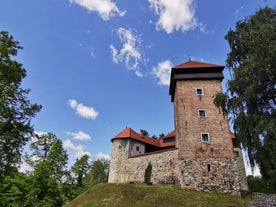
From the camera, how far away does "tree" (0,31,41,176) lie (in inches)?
337

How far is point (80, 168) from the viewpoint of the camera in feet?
79.4

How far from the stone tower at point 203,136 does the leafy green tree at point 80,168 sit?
11.8 m

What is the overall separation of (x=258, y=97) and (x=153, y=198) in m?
9.90

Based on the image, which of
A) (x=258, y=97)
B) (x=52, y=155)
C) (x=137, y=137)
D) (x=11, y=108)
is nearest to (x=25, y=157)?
(x=52, y=155)

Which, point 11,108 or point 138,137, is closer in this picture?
point 11,108

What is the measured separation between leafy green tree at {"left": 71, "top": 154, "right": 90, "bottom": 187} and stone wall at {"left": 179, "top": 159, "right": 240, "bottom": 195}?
39.3 ft

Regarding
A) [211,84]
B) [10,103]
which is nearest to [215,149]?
[211,84]

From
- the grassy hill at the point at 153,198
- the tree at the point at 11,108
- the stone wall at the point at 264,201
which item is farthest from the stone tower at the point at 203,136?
the tree at the point at 11,108

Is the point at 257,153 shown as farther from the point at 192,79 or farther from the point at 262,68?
the point at 192,79

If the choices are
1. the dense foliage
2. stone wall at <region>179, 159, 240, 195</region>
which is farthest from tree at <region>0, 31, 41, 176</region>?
stone wall at <region>179, 159, 240, 195</region>

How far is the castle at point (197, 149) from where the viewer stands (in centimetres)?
1720

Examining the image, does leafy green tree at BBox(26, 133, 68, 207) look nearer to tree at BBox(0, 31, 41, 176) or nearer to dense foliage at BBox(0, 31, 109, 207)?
dense foliage at BBox(0, 31, 109, 207)

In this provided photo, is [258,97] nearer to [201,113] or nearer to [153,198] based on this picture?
[153,198]

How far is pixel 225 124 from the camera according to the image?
18.9 metres
